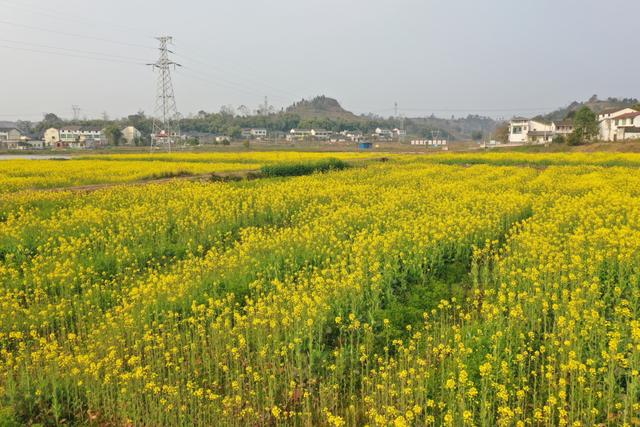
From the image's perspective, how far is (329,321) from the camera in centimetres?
746

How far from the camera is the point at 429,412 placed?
5.38 m

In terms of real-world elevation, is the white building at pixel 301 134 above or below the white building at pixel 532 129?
above

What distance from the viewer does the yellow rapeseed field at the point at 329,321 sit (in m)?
5.37

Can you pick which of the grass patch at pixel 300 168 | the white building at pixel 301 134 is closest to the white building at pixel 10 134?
the white building at pixel 301 134

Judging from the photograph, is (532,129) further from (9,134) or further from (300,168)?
(9,134)

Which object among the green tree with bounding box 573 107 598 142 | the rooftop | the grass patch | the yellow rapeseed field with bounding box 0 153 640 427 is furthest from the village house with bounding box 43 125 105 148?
the yellow rapeseed field with bounding box 0 153 640 427

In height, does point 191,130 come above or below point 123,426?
above

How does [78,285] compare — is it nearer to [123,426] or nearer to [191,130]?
[123,426]

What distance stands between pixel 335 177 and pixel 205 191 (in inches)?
372

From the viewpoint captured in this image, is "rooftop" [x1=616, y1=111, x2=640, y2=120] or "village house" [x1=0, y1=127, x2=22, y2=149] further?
"village house" [x1=0, y1=127, x2=22, y2=149]

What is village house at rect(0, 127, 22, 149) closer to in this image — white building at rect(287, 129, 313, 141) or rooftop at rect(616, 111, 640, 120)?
white building at rect(287, 129, 313, 141)

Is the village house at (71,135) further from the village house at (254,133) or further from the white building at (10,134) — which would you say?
the village house at (254,133)

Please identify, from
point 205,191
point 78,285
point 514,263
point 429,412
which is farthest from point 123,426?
point 205,191

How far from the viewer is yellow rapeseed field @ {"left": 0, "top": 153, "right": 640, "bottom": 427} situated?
5371mm
